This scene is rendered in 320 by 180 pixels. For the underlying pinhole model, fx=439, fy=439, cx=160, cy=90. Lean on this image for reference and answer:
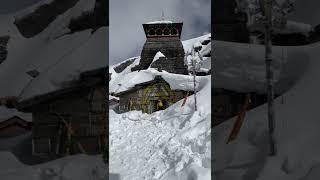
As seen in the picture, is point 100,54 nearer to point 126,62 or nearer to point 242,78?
point 242,78

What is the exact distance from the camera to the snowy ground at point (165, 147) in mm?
8016

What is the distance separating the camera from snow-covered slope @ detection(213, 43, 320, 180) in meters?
4.41

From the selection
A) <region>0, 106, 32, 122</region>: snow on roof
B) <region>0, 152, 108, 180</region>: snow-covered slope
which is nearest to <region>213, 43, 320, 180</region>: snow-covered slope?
<region>0, 152, 108, 180</region>: snow-covered slope

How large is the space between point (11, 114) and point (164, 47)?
68.2 feet

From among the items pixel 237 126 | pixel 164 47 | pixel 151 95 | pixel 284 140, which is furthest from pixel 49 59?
pixel 164 47

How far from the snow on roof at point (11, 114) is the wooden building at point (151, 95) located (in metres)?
16.6

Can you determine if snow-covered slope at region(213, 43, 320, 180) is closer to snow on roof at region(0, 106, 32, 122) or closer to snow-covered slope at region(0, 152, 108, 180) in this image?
snow-covered slope at region(0, 152, 108, 180)

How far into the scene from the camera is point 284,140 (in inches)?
178

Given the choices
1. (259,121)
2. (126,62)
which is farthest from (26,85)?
(126,62)

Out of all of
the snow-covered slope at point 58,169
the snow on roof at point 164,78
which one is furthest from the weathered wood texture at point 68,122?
the snow on roof at point 164,78

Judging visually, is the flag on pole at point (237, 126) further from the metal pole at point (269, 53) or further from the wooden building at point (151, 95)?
the wooden building at point (151, 95)

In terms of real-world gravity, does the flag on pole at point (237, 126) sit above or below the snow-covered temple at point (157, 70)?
above

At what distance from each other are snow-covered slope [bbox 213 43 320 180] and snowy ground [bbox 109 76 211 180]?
2203 millimetres

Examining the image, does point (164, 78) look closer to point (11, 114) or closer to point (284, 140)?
point (11, 114)
